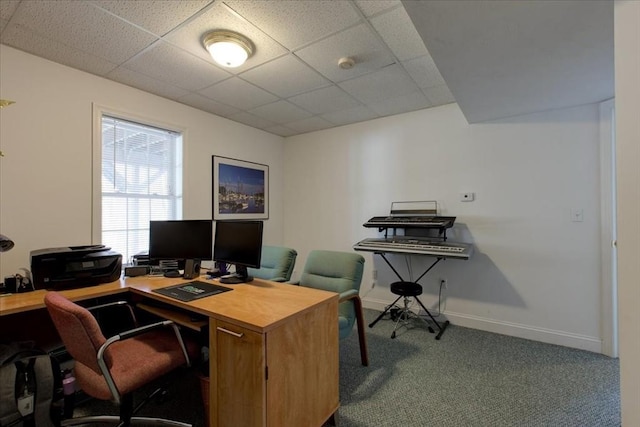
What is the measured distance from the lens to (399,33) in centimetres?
208

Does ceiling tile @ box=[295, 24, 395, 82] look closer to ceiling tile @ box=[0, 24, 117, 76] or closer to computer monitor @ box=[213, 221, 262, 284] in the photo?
computer monitor @ box=[213, 221, 262, 284]

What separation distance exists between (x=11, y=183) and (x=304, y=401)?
2.63 m

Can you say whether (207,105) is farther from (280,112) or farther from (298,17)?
(298,17)

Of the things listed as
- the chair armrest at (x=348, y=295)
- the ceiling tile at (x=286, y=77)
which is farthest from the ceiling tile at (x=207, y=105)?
the chair armrest at (x=348, y=295)

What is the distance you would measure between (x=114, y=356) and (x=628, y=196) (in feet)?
8.08

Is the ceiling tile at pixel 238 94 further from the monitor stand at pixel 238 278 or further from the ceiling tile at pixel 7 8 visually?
the monitor stand at pixel 238 278

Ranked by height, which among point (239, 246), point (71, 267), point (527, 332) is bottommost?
point (527, 332)

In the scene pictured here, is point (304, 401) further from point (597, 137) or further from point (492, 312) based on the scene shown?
point (597, 137)

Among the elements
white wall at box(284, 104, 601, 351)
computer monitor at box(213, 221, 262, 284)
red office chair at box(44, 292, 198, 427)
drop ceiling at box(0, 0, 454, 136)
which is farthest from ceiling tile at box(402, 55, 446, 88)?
red office chair at box(44, 292, 198, 427)

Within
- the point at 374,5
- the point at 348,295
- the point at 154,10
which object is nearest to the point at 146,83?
the point at 154,10

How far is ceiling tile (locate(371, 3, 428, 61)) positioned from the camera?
1909 mm

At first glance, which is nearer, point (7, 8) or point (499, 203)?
point (7, 8)

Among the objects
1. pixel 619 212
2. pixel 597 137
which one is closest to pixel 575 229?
pixel 597 137

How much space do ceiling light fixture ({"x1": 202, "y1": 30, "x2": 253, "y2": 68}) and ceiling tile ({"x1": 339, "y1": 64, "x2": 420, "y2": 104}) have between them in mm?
1044
